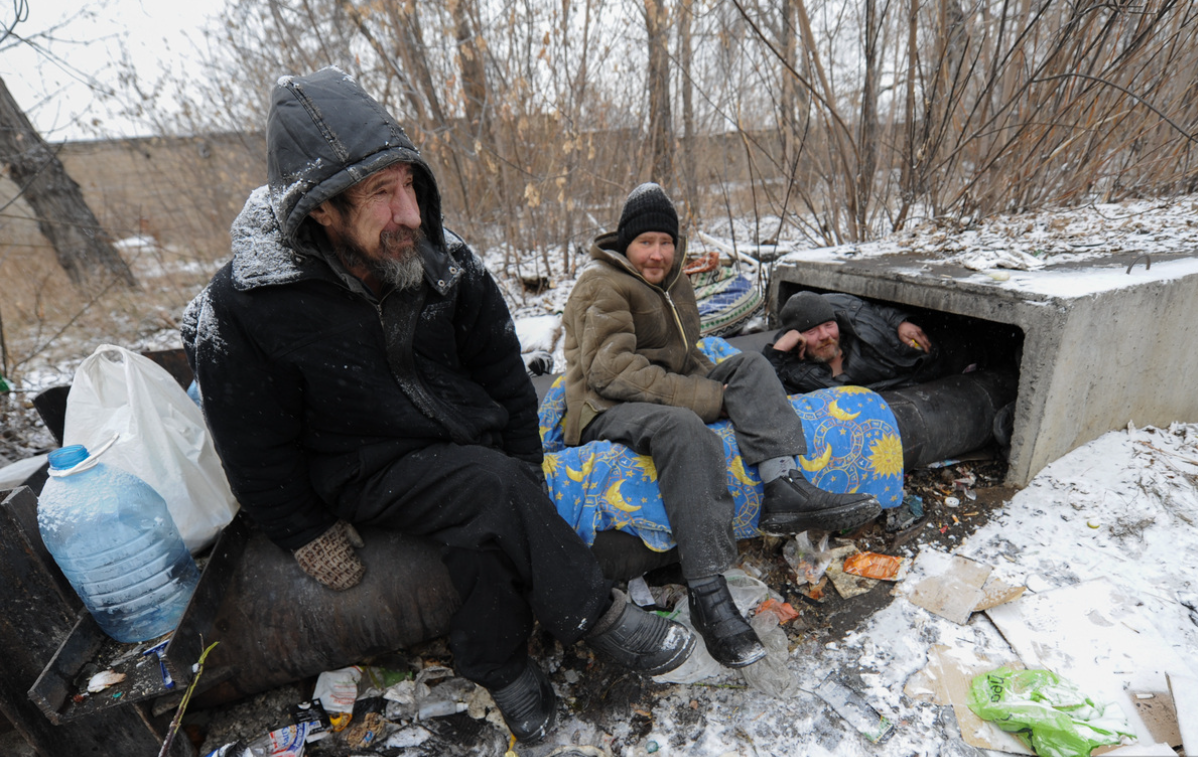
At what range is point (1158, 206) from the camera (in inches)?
163

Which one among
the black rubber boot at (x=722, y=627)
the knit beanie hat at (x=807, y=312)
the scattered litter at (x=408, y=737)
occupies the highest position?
the knit beanie hat at (x=807, y=312)

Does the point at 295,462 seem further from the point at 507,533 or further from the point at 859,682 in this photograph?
the point at 859,682

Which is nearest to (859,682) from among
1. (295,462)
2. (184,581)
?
(295,462)

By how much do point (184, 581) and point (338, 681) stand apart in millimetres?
646

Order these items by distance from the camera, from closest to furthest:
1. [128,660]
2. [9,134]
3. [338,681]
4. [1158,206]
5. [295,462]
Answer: [128,660], [295,462], [338,681], [1158,206], [9,134]

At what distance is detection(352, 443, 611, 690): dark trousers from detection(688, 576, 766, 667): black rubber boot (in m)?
0.38

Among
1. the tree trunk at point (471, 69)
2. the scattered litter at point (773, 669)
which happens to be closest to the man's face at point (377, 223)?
the scattered litter at point (773, 669)

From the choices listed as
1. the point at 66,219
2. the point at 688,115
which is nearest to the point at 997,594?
the point at 688,115

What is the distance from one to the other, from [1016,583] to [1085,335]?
1.16m

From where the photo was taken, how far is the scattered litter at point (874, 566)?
231 centimetres

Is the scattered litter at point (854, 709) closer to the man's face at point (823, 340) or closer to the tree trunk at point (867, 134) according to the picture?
the man's face at point (823, 340)

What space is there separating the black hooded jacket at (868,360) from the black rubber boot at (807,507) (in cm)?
100

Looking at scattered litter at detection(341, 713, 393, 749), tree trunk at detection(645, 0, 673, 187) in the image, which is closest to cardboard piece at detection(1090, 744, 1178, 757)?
scattered litter at detection(341, 713, 393, 749)

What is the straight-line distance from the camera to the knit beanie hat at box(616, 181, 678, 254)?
2.62 m
